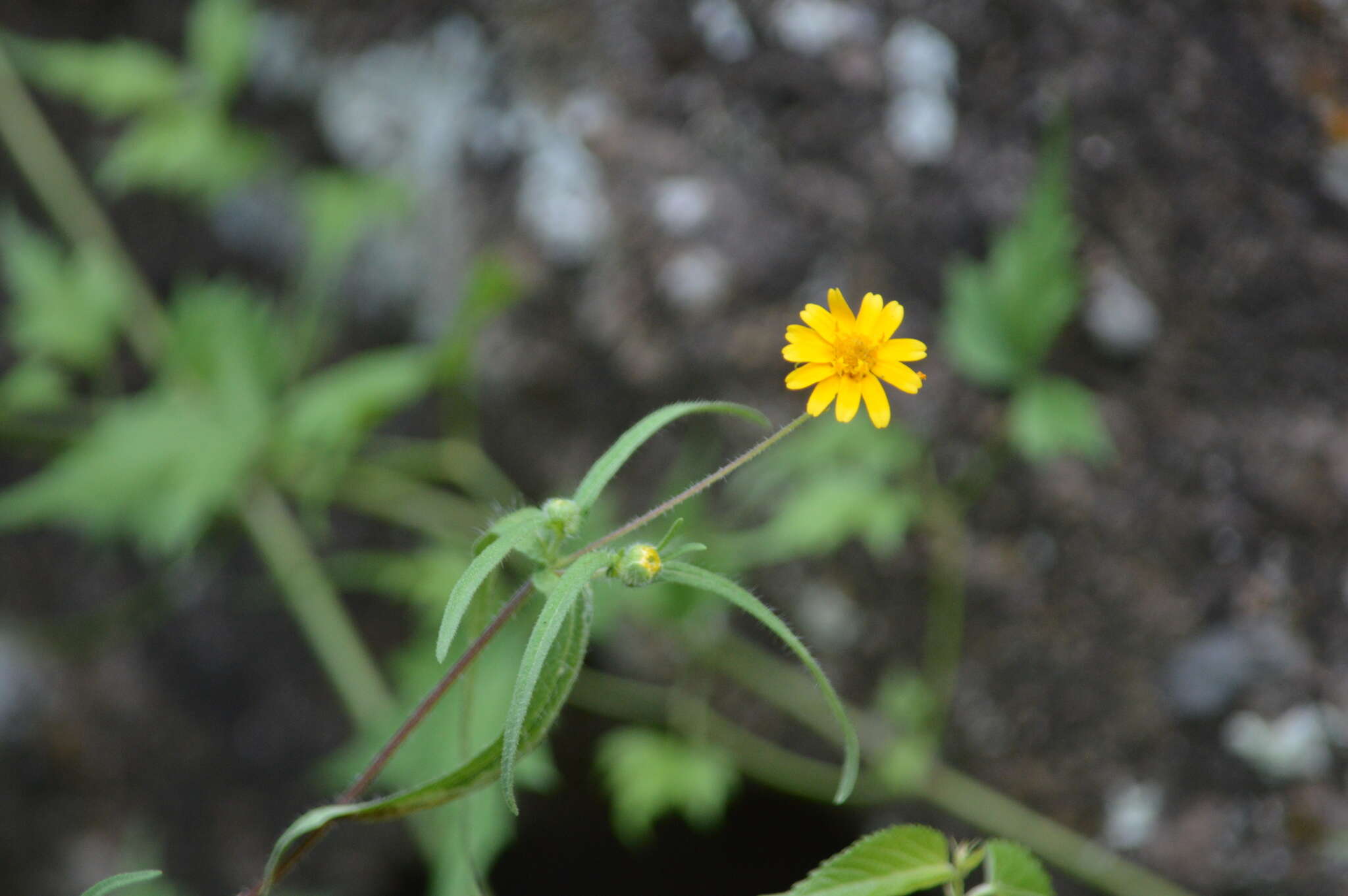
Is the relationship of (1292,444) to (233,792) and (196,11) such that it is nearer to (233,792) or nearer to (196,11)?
(233,792)

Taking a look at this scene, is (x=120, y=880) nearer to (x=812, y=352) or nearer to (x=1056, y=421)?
(x=812, y=352)

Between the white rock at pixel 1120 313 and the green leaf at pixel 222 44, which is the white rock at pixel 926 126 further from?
the green leaf at pixel 222 44

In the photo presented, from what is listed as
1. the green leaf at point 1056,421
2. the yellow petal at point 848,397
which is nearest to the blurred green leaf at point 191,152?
the green leaf at point 1056,421

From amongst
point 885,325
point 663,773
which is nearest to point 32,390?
point 663,773

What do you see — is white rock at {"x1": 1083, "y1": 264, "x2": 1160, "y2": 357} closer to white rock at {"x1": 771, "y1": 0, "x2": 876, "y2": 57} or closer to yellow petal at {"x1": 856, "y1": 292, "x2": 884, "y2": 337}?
white rock at {"x1": 771, "y1": 0, "x2": 876, "y2": 57}

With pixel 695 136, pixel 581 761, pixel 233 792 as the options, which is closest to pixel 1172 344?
pixel 695 136

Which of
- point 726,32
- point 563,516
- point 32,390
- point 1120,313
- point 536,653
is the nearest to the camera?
point 536,653
